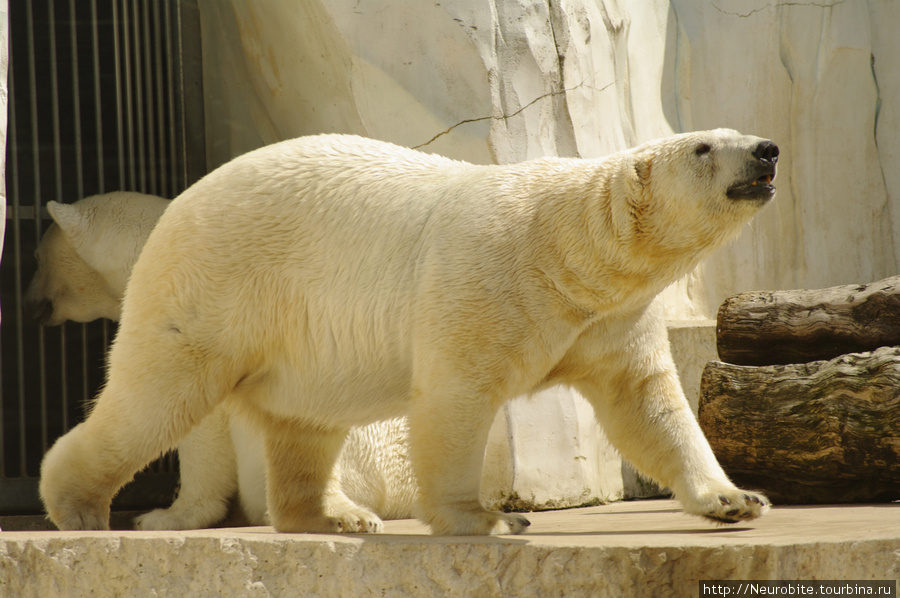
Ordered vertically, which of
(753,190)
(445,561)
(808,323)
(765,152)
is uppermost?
(765,152)

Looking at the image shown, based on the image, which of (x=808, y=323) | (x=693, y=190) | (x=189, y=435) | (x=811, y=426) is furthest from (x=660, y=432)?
(x=189, y=435)

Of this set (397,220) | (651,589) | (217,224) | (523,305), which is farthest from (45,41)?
(651,589)

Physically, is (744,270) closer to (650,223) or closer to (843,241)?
(843,241)

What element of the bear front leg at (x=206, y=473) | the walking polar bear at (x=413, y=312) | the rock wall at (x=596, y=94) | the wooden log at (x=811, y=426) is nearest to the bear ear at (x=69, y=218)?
the rock wall at (x=596, y=94)

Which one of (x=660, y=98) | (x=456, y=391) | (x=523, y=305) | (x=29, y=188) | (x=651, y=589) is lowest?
(x=651, y=589)

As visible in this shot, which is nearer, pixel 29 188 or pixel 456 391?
pixel 456 391

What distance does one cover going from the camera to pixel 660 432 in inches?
125

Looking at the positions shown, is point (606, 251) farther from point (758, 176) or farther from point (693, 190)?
point (758, 176)

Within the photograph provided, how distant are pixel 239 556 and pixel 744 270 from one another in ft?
15.1

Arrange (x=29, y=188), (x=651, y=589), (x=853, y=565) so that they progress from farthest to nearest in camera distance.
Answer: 1. (x=29, y=188)
2. (x=651, y=589)
3. (x=853, y=565)

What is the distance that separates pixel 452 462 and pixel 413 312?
0.48m

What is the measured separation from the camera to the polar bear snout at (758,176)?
2793 mm

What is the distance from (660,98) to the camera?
21.6 feet

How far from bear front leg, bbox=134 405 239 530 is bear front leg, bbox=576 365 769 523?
7.17ft
